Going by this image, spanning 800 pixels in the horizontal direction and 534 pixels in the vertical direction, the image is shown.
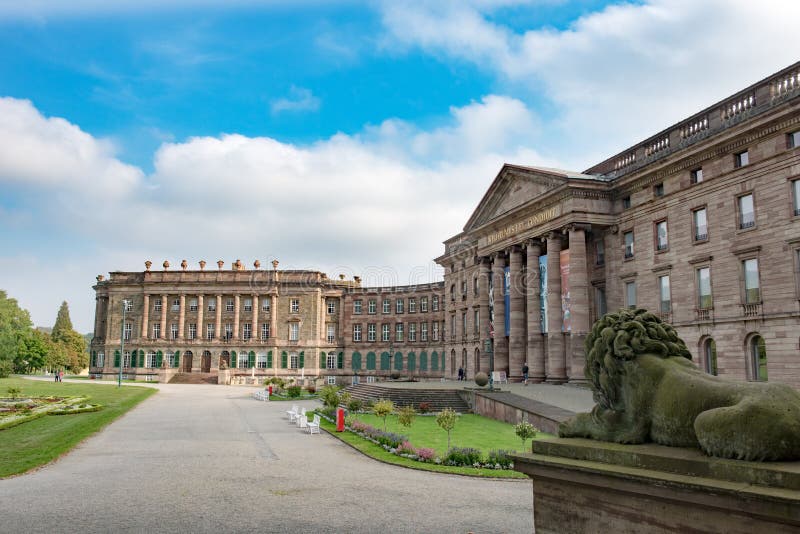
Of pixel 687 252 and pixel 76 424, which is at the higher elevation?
pixel 687 252

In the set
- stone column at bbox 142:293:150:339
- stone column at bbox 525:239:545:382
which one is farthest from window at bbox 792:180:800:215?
stone column at bbox 142:293:150:339

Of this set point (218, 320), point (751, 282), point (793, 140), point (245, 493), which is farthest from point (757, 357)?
point (218, 320)

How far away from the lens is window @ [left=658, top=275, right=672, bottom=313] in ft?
115

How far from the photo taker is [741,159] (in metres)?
30.1

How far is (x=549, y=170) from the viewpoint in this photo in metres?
42.6

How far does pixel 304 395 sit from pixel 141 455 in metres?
34.3

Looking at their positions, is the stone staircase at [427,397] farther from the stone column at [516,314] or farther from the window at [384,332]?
the window at [384,332]

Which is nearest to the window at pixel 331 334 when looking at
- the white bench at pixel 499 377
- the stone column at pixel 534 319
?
the white bench at pixel 499 377

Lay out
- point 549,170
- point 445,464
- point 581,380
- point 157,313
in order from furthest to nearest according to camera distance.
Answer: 1. point 157,313
2. point 549,170
3. point 581,380
4. point 445,464

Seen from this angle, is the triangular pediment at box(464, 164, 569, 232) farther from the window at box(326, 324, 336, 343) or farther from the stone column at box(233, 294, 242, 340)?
the stone column at box(233, 294, 242, 340)

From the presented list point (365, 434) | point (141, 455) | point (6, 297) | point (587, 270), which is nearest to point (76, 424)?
point (141, 455)

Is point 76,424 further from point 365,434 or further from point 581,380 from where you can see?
point 581,380

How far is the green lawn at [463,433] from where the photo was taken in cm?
2274

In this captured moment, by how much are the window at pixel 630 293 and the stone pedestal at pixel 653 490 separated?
32.6m
